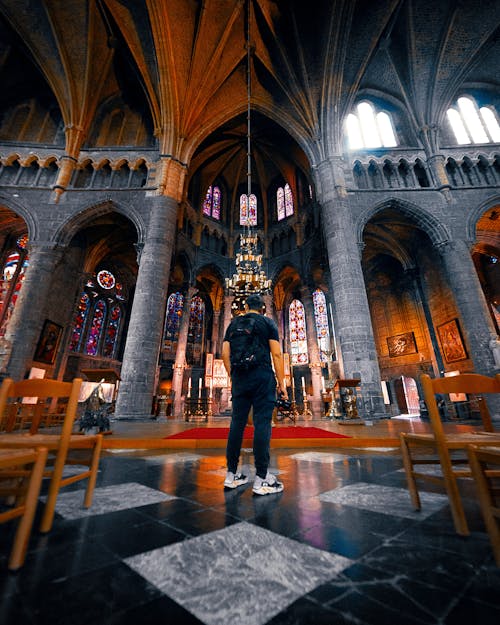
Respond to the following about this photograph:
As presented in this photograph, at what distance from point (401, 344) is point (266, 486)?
16506 millimetres

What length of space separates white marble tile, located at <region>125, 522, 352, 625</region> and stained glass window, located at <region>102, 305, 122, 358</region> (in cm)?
1850

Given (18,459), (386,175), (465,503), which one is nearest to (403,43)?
(386,175)

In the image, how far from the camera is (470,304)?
943 cm

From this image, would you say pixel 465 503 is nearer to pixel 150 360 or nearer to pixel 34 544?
pixel 34 544

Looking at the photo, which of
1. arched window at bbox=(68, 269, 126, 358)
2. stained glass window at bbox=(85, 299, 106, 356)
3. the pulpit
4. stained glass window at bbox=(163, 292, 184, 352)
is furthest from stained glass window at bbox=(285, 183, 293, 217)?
stained glass window at bbox=(85, 299, 106, 356)

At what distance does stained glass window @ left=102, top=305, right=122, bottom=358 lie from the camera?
17.7m

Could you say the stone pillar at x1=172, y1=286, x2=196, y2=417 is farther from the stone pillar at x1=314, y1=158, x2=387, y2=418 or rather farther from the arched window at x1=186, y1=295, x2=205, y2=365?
the stone pillar at x1=314, y1=158, x2=387, y2=418

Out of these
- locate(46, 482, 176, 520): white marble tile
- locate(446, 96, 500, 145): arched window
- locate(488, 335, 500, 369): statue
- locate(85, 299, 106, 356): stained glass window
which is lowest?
locate(46, 482, 176, 520): white marble tile

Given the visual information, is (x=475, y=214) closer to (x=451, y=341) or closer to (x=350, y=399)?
(x=451, y=341)

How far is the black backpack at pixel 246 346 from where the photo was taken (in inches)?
93.7

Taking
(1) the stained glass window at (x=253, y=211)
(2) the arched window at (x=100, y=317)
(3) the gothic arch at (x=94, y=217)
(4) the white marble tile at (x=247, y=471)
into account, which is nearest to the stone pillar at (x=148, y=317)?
(3) the gothic arch at (x=94, y=217)

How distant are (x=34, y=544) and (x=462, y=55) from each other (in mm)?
20711

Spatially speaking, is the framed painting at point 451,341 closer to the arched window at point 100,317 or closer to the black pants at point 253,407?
the black pants at point 253,407

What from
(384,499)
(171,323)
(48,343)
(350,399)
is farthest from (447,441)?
(171,323)
